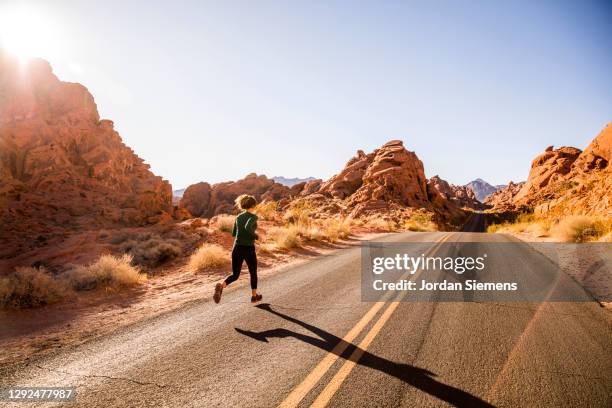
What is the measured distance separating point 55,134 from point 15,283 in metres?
22.1

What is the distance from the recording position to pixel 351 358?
378cm

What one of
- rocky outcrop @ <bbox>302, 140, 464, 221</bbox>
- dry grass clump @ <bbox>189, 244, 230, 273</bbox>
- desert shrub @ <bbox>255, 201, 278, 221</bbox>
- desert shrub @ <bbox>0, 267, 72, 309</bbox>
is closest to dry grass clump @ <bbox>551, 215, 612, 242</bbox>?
dry grass clump @ <bbox>189, 244, 230, 273</bbox>

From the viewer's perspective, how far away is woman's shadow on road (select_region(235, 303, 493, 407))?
3.00 m

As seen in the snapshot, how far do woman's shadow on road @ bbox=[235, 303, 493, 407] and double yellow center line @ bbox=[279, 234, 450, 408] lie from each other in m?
0.04

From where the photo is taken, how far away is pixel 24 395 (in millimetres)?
3230

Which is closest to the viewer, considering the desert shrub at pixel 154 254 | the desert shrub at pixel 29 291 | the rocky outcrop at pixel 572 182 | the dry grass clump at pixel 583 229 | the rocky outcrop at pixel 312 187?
the desert shrub at pixel 29 291

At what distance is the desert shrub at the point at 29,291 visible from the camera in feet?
21.2

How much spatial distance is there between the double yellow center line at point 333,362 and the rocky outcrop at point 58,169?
19027mm

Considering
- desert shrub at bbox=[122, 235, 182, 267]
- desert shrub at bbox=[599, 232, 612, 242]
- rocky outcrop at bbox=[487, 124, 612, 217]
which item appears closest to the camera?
desert shrub at bbox=[599, 232, 612, 242]

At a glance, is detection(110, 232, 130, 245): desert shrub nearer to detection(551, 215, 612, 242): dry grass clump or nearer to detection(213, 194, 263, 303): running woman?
detection(213, 194, 263, 303): running woman

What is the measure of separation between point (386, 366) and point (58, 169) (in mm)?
26555

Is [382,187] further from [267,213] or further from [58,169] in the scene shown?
[58,169]

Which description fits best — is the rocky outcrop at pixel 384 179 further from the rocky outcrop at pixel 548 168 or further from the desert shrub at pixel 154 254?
A: the desert shrub at pixel 154 254

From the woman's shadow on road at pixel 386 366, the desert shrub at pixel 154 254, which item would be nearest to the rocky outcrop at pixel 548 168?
the desert shrub at pixel 154 254
